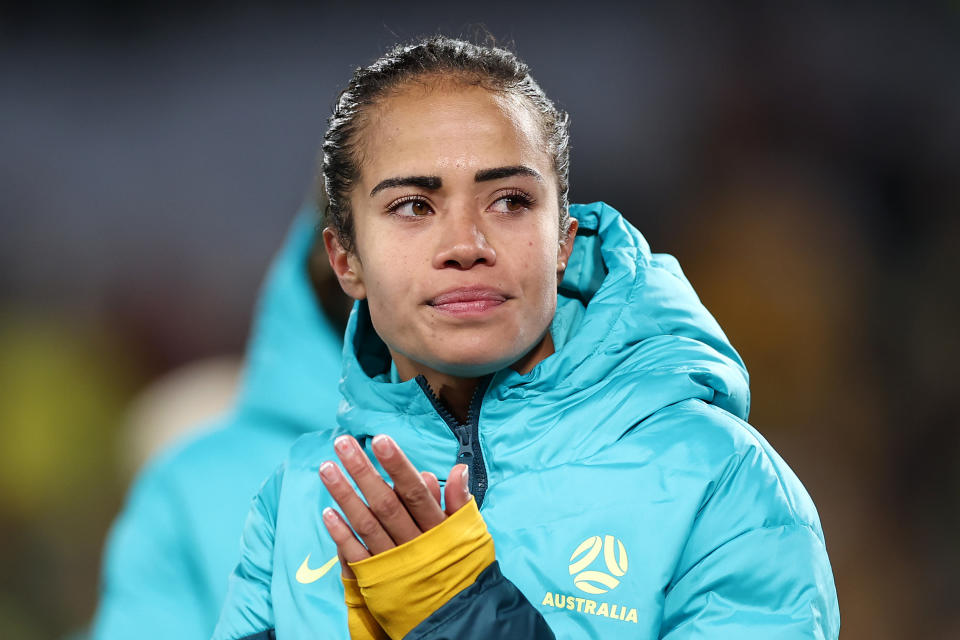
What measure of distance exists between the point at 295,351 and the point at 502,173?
1.38m

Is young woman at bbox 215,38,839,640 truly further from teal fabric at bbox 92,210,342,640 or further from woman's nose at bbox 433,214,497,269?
teal fabric at bbox 92,210,342,640

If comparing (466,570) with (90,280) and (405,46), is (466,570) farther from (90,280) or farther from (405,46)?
(90,280)

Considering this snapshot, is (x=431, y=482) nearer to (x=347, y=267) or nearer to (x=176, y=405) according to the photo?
(x=347, y=267)

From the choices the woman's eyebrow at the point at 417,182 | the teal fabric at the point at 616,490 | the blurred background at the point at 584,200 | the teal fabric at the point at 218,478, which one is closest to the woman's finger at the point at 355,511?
the teal fabric at the point at 616,490

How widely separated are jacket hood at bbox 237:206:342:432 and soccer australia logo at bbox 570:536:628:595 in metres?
1.36

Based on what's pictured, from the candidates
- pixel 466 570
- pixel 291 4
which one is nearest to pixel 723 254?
pixel 291 4

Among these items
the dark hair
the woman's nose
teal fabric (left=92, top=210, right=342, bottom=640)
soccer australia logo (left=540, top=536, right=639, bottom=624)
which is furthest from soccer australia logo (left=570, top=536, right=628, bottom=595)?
teal fabric (left=92, top=210, right=342, bottom=640)

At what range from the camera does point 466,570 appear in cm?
123

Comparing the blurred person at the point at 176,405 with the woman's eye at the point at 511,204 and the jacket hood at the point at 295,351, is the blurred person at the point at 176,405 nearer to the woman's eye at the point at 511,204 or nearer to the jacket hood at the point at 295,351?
the jacket hood at the point at 295,351

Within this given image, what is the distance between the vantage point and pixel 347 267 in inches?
63.2

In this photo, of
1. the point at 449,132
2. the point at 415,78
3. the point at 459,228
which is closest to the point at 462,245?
the point at 459,228

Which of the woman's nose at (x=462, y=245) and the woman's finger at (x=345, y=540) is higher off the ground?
the woman's nose at (x=462, y=245)

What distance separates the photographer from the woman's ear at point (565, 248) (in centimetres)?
156

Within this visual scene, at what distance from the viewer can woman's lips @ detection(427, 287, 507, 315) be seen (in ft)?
4.54
